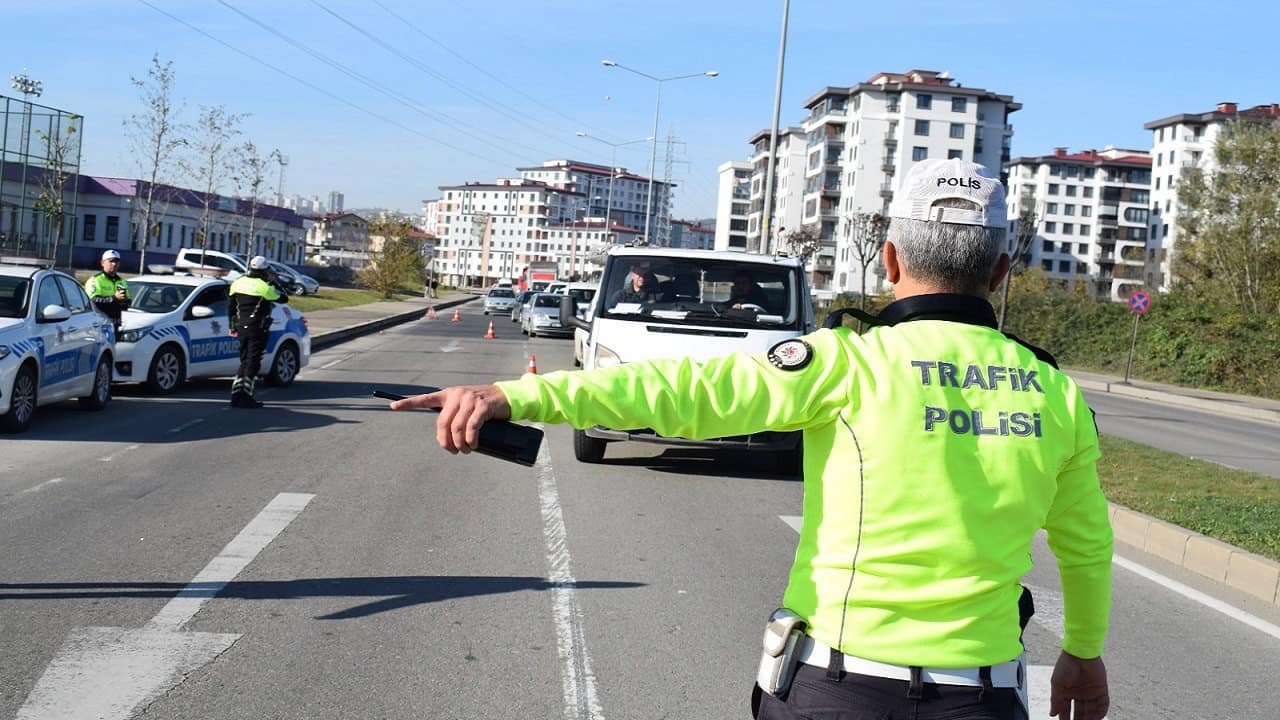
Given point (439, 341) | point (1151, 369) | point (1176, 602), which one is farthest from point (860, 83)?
point (1176, 602)

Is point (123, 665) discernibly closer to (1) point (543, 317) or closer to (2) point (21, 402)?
(2) point (21, 402)

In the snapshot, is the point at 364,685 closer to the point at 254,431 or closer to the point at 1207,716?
the point at 1207,716

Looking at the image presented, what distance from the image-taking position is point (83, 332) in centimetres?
1350

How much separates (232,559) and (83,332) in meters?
7.73

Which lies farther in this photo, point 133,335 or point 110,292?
point 110,292

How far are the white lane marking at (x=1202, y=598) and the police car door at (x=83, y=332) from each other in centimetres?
1076

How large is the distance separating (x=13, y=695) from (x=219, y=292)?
1374 cm

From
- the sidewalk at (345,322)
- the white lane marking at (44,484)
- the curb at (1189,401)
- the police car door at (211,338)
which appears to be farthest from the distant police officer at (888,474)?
the curb at (1189,401)

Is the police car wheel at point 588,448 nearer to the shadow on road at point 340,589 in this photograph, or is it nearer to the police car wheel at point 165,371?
the shadow on road at point 340,589

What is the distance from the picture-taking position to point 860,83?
109 m

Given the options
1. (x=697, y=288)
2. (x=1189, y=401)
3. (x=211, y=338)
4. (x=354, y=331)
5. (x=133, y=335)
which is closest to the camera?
(x=697, y=288)

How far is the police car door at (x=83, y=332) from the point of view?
1327 cm

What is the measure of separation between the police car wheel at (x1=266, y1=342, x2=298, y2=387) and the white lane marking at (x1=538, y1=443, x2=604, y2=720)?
936 cm

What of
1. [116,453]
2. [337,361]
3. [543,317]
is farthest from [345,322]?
[116,453]
